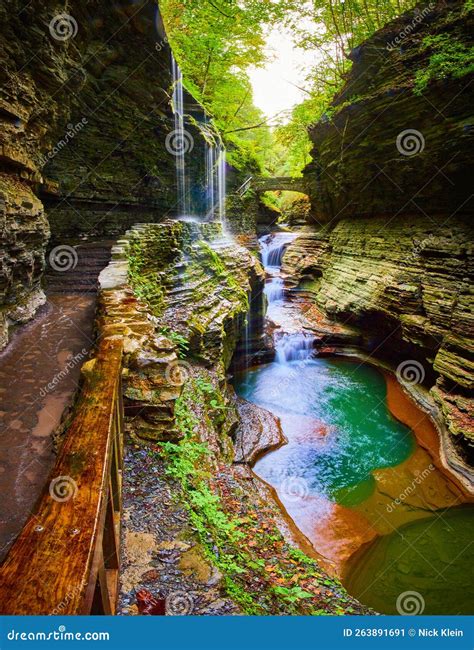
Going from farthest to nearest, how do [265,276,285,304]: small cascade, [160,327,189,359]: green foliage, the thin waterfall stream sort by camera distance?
1. [265,276,285,304]: small cascade
2. [160,327,189,359]: green foliage
3. the thin waterfall stream

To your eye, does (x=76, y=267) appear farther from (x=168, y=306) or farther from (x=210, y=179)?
(x=210, y=179)

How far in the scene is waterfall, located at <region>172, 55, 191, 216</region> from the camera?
1555 centimetres

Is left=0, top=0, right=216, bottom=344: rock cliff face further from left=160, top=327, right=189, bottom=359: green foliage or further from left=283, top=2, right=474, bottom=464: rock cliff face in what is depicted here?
left=283, top=2, right=474, bottom=464: rock cliff face

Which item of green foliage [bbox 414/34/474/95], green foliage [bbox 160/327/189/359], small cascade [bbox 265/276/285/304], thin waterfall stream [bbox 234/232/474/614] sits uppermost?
green foliage [bbox 414/34/474/95]

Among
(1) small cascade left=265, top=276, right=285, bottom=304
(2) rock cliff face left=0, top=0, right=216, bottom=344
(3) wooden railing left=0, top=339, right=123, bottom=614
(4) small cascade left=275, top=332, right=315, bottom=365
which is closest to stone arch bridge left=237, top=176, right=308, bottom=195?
(1) small cascade left=265, top=276, right=285, bottom=304

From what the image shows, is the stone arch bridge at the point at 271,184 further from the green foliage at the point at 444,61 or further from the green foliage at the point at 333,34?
the green foliage at the point at 444,61

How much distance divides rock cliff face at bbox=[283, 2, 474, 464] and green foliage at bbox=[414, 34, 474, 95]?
245 millimetres

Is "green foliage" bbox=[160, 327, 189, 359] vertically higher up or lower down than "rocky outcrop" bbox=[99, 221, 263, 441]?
lower down

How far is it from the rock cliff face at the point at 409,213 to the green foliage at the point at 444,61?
9.7 inches

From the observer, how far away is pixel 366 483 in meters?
8.16

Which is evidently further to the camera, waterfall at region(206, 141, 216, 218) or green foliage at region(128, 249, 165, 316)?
waterfall at region(206, 141, 216, 218)

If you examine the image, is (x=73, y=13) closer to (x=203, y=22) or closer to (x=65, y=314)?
(x=65, y=314)

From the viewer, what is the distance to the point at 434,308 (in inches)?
425

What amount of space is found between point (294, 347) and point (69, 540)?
46.8 ft
